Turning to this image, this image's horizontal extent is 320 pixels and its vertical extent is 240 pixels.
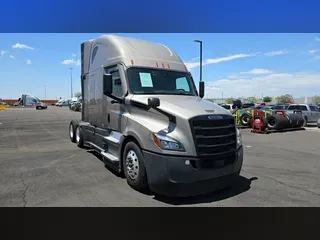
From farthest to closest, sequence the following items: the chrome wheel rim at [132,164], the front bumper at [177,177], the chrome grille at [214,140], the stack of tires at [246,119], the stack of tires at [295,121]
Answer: the stack of tires at [246,119] < the stack of tires at [295,121] < the chrome wheel rim at [132,164] < the chrome grille at [214,140] < the front bumper at [177,177]

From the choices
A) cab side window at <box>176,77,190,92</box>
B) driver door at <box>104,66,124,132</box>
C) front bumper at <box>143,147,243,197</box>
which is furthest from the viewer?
cab side window at <box>176,77,190,92</box>

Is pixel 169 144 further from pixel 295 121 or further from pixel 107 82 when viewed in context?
pixel 295 121

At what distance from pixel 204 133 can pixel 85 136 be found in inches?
222

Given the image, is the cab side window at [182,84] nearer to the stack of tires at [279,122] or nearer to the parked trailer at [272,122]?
the parked trailer at [272,122]

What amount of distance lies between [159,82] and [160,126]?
166 centimetres

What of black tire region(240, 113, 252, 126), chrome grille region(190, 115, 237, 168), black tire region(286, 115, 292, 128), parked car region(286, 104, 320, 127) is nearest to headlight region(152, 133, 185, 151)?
chrome grille region(190, 115, 237, 168)

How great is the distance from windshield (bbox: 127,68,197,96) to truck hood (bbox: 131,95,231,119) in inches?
13.2

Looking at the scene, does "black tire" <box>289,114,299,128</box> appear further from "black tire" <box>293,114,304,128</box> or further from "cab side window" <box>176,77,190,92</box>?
Answer: "cab side window" <box>176,77,190,92</box>

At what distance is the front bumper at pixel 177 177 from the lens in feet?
15.4

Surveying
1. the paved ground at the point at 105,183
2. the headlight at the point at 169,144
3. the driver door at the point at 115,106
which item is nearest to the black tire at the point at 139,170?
the paved ground at the point at 105,183

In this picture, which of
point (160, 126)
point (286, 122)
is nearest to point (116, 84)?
point (160, 126)

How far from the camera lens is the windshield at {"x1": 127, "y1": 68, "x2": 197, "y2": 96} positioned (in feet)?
19.9

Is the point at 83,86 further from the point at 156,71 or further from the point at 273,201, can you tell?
the point at 273,201
